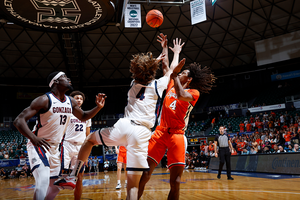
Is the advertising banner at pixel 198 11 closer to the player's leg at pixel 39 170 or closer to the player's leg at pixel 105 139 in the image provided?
the player's leg at pixel 105 139

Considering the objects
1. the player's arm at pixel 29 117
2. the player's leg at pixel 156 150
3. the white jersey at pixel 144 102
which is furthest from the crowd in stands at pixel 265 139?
the player's arm at pixel 29 117

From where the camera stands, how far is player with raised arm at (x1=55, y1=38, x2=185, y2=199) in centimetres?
282

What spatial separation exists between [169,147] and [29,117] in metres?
2.08

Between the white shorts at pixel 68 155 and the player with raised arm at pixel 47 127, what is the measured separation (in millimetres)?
904

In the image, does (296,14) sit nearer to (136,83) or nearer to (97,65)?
(97,65)

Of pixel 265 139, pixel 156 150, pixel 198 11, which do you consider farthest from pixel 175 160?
pixel 198 11

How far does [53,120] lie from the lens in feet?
11.0

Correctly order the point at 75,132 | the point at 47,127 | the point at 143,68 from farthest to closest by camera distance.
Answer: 1. the point at 75,132
2. the point at 47,127
3. the point at 143,68

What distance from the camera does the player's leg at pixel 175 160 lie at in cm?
368

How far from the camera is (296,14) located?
21.4m

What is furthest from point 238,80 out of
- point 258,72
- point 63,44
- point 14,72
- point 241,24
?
point 14,72

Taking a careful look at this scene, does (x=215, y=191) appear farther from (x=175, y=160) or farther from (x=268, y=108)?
(x=268, y=108)

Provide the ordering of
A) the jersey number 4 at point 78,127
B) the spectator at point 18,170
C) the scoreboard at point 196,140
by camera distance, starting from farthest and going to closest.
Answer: the scoreboard at point 196,140
the spectator at point 18,170
the jersey number 4 at point 78,127

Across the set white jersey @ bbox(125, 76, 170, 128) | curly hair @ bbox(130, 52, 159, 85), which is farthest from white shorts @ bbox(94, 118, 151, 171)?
curly hair @ bbox(130, 52, 159, 85)
